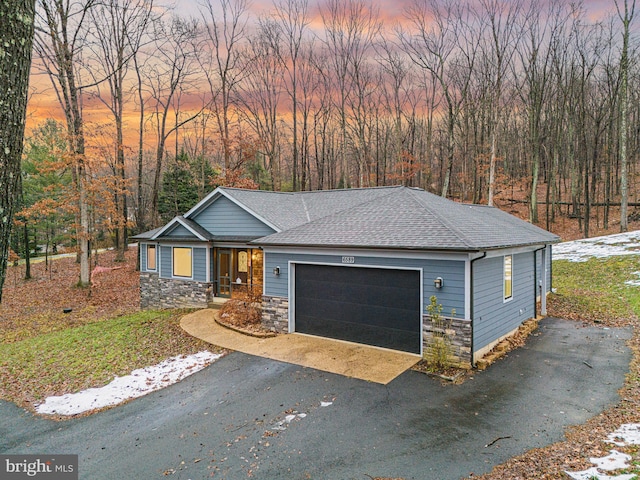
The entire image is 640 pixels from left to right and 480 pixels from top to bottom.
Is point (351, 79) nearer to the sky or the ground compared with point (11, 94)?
nearer to the sky

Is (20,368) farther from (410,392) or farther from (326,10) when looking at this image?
(326,10)

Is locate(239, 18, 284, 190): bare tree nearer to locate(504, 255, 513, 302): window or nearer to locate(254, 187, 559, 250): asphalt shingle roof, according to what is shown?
locate(254, 187, 559, 250): asphalt shingle roof

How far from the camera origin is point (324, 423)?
602 cm

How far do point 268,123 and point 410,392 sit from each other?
1049 inches

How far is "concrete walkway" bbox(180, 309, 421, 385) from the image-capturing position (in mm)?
8117

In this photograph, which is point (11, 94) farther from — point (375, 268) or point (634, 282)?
point (634, 282)

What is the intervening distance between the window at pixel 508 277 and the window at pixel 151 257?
45.7ft

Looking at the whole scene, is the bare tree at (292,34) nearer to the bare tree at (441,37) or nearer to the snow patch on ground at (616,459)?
the bare tree at (441,37)

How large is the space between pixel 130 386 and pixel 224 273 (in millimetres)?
6865

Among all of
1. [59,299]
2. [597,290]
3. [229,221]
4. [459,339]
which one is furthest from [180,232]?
[597,290]

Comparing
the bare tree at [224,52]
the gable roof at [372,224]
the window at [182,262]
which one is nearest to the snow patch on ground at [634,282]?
→ the gable roof at [372,224]

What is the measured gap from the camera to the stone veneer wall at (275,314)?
1101 cm

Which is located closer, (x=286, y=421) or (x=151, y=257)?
(x=286, y=421)

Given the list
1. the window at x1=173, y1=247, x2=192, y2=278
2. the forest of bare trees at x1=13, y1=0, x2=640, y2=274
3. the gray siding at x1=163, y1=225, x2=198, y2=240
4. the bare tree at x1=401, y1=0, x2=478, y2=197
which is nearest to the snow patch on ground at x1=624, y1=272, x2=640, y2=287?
the forest of bare trees at x1=13, y1=0, x2=640, y2=274
